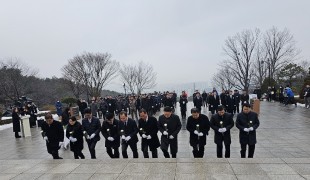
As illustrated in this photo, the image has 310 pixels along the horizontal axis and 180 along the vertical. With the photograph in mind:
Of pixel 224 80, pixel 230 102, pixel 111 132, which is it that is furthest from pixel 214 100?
pixel 224 80

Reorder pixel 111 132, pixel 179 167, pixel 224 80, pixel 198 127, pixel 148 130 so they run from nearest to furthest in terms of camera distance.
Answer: pixel 179 167, pixel 198 127, pixel 148 130, pixel 111 132, pixel 224 80

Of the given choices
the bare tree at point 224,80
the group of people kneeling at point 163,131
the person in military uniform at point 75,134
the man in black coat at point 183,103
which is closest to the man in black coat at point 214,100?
the man in black coat at point 183,103

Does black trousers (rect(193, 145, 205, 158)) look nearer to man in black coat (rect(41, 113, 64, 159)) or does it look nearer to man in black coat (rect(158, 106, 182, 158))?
man in black coat (rect(158, 106, 182, 158))

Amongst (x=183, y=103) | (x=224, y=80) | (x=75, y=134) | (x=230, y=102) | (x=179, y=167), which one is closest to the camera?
(x=179, y=167)

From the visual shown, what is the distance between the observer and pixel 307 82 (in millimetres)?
22875

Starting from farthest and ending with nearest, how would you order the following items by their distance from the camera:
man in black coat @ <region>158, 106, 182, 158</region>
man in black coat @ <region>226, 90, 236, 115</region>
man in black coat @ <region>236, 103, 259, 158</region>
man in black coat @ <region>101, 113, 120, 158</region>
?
1. man in black coat @ <region>226, 90, 236, 115</region>
2. man in black coat @ <region>101, 113, 120, 158</region>
3. man in black coat @ <region>158, 106, 182, 158</region>
4. man in black coat @ <region>236, 103, 259, 158</region>

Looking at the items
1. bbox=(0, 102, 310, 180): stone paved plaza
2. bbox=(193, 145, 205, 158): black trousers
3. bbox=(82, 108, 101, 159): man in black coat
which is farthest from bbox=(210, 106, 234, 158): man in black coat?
bbox=(82, 108, 101, 159): man in black coat

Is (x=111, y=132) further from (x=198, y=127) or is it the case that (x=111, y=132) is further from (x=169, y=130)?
(x=198, y=127)

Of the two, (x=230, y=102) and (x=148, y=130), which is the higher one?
(x=148, y=130)

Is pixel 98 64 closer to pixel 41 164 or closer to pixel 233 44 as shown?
pixel 233 44

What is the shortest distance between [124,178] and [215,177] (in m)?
1.75

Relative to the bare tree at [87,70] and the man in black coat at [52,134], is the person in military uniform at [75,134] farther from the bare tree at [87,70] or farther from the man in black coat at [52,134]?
the bare tree at [87,70]

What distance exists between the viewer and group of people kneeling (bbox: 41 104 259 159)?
6965mm

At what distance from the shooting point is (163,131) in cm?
698
